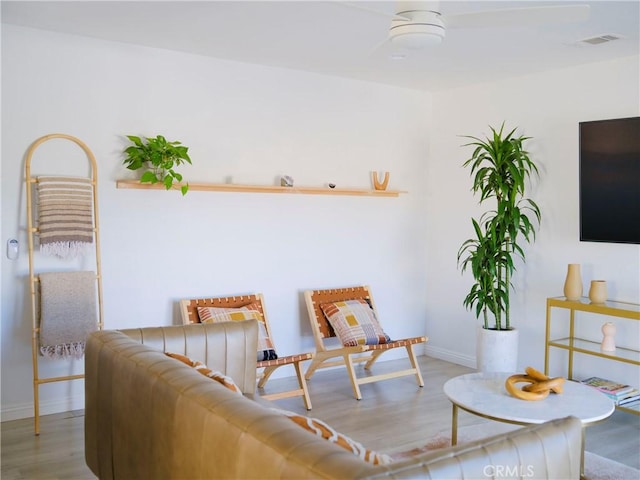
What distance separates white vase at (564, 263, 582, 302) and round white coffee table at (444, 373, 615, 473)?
1189 mm

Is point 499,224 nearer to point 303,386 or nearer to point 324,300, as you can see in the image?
point 324,300

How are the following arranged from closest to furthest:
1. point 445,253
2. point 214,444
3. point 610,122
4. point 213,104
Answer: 1. point 214,444
2. point 610,122
3. point 213,104
4. point 445,253

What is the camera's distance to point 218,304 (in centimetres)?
470

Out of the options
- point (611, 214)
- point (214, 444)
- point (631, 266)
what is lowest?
point (214, 444)

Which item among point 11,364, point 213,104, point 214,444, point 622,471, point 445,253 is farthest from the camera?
point 445,253

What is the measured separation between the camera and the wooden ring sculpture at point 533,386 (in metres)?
3.14

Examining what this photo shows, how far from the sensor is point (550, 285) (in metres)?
5.00

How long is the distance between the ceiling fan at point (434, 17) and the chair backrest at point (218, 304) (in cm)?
260

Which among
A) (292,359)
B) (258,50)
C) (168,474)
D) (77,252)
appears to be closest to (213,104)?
(258,50)

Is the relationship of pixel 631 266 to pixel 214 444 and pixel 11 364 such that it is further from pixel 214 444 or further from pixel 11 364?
pixel 11 364

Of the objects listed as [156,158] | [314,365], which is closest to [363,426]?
[314,365]

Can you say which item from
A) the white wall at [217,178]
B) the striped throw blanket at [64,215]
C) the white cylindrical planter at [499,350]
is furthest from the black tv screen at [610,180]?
the striped throw blanket at [64,215]

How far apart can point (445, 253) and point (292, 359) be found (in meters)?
2.22

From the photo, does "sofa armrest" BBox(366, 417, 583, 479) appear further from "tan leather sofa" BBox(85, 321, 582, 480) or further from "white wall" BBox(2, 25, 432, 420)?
"white wall" BBox(2, 25, 432, 420)
